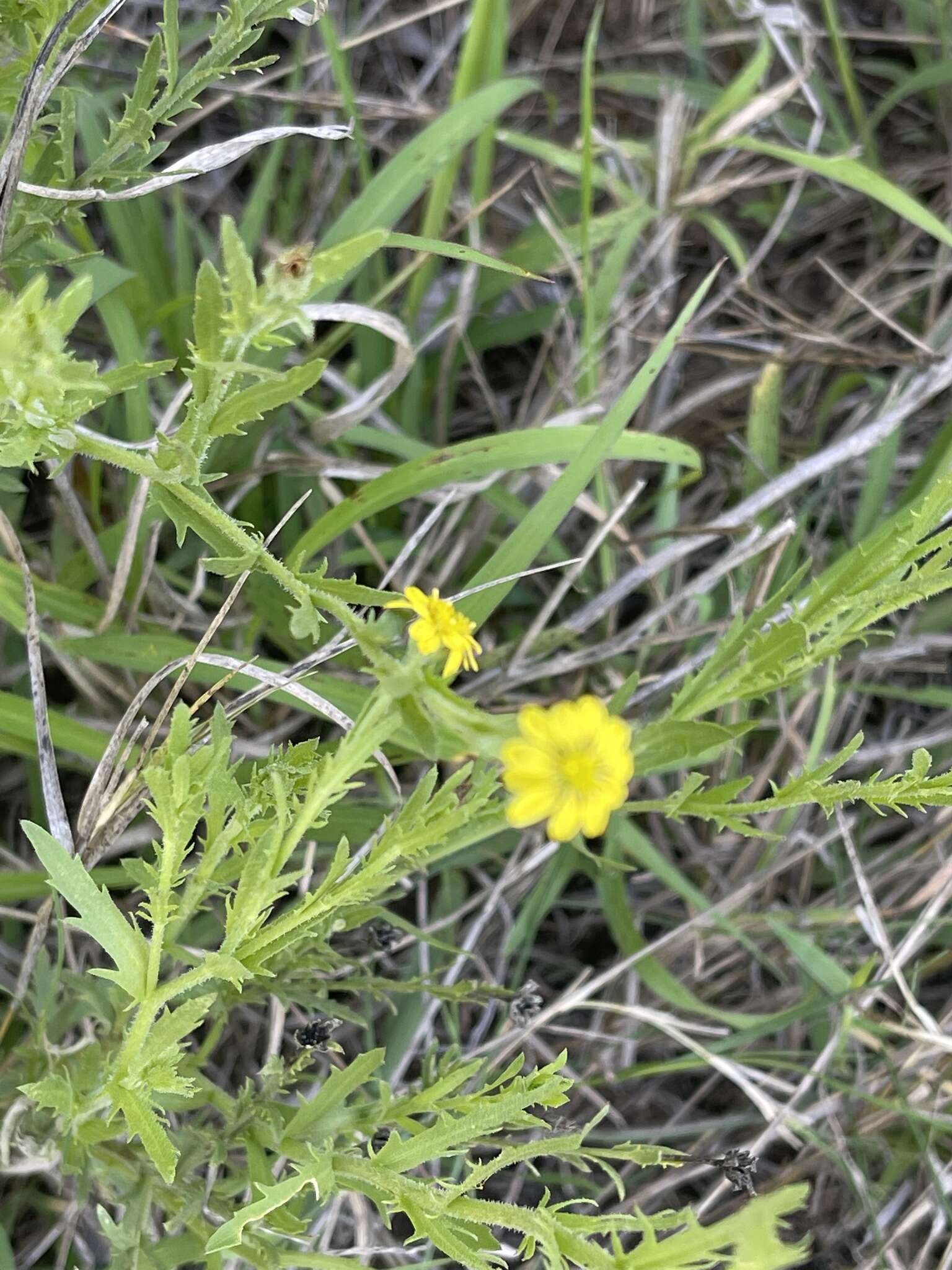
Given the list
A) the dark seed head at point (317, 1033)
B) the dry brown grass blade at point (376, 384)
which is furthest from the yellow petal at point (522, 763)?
the dry brown grass blade at point (376, 384)

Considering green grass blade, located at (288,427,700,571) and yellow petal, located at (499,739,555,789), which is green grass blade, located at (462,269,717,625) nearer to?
green grass blade, located at (288,427,700,571)

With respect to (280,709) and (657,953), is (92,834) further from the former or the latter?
(657,953)

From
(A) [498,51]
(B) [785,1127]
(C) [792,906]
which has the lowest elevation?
(B) [785,1127]

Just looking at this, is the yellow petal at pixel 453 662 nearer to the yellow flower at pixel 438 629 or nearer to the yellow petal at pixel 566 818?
the yellow flower at pixel 438 629

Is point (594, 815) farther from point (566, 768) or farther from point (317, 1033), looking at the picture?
point (317, 1033)

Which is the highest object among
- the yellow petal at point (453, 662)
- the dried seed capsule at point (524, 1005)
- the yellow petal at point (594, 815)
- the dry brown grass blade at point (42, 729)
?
the yellow petal at point (453, 662)

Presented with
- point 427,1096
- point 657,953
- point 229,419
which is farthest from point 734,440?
point 427,1096

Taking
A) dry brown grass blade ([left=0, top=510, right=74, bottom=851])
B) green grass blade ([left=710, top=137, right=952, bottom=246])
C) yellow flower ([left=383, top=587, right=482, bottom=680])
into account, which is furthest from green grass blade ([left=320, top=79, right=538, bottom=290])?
yellow flower ([left=383, top=587, right=482, bottom=680])
